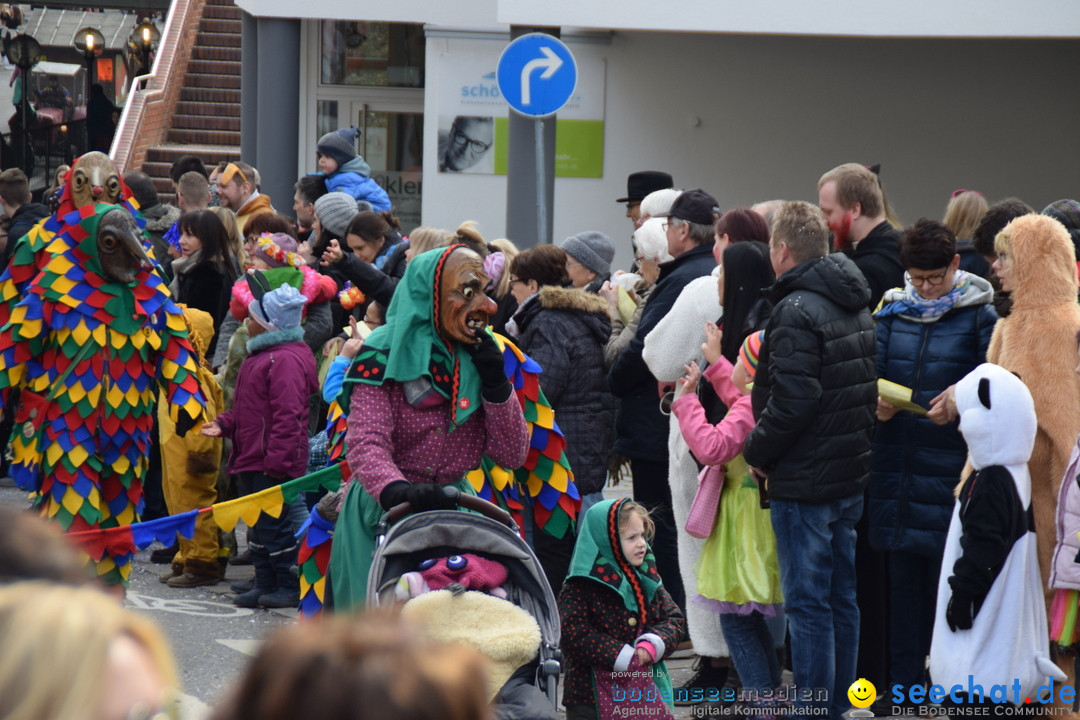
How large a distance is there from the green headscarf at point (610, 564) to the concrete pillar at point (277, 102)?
1079 centimetres

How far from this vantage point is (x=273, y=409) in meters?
6.68

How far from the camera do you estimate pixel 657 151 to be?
14172mm

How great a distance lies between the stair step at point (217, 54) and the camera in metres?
20.2

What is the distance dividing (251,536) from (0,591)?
5697mm

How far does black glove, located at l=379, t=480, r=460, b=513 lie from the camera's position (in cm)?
393

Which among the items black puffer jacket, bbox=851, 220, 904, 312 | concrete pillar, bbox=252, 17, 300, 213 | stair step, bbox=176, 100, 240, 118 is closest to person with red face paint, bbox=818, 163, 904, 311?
black puffer jacket, bbox=851, 220, 904, 312

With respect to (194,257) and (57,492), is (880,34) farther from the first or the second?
(57,492)

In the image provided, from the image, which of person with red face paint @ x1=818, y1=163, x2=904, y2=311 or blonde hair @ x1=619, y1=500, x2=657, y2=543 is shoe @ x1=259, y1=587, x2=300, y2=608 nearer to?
blonde hair @ x1=619, y1=500, x2=657, y2=543

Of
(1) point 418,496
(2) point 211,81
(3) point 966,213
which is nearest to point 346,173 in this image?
(3) point 966,213

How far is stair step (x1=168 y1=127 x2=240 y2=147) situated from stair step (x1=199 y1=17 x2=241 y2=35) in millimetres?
2177

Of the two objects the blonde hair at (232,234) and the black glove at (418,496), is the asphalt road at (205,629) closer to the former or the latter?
the black glove at (418,496)

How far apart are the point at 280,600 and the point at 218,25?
51.2 ft

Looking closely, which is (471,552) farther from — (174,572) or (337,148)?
(337,148)

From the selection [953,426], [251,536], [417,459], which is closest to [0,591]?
[417,459]
